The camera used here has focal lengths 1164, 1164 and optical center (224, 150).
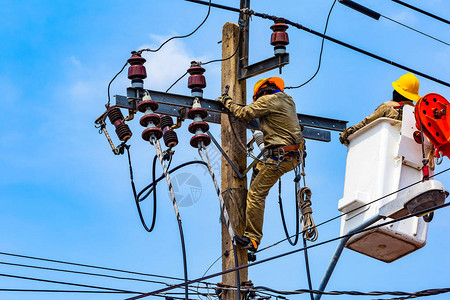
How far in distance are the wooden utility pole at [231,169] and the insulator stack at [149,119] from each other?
1.12m

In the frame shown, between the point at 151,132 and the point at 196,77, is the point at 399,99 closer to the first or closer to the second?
the point at 196,77

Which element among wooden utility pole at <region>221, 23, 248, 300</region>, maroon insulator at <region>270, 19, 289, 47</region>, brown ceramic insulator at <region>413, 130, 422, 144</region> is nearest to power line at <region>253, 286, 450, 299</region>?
wooden utility pole at <region>221, 23, 248, 300</region>

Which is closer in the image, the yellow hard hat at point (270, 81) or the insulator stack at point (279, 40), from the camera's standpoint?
the insulator stack at point (279, 40)

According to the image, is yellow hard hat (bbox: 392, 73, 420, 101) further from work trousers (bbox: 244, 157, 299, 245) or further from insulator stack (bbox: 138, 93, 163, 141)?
insulator stack (bbox: 138, 93, 163, 141)

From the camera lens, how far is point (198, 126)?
13.2 meters

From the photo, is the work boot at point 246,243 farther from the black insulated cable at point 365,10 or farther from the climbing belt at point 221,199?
the black insulated cable at point 365,10

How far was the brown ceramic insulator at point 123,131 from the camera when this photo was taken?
1349 cm

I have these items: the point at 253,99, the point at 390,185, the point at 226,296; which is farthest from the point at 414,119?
the point at 226,296

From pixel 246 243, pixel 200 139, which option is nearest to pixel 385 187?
pixel 246 243

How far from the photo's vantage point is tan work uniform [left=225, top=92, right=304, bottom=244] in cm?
1346

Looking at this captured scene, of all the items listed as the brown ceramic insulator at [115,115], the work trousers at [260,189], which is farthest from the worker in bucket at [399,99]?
the brown ceramic insulator at [115,115]

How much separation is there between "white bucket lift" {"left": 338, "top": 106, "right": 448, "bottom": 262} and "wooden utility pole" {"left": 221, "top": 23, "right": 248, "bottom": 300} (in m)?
1.19

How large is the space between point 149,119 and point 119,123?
2.11 ft

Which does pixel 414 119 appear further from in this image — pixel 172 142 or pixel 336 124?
pixel 172 142
